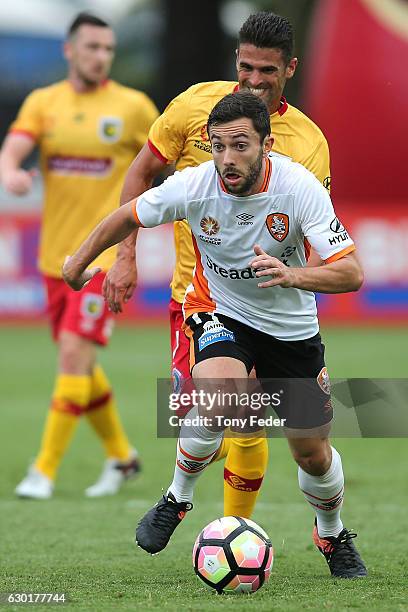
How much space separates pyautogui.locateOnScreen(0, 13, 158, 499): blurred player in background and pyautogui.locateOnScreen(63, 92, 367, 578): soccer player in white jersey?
2.55m

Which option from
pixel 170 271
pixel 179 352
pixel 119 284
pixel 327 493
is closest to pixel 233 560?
pixel 327 493

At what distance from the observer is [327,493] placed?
19.1 feet

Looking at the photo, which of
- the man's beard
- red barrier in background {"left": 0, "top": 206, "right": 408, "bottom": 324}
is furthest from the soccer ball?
red barrier in background {"left": 0, "top": 206, "right": 408, "bottom": 324}

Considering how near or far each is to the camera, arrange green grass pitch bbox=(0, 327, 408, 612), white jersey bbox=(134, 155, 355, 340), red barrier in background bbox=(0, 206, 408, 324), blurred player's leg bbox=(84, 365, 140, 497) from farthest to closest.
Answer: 1. red barrier in background bbox=(0, 206, 408, 324)
2. blurred player's leg bbox=(84, 365, 140, 497)
3. white jersey bbox=(134, 155, 355, 340)
4. green grass pitch bbox=(0, 327, 408, 612)

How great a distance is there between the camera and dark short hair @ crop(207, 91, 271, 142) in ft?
17.2

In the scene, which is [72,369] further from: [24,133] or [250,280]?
[250,280]

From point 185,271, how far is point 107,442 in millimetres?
2820

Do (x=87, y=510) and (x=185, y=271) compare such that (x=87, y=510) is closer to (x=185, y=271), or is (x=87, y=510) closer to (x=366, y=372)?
(x=185, y=271)

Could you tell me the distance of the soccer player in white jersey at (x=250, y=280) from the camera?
525cm

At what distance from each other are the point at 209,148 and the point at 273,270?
1170 millimetres

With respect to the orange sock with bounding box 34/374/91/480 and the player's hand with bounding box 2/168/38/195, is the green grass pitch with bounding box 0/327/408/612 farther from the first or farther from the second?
the player's hand with bounding box 2/168/38/195

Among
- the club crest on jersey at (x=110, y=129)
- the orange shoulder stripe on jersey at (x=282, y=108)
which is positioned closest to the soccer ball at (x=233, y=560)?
the orange shoulder stripe on jersey at (x=282, y=108)

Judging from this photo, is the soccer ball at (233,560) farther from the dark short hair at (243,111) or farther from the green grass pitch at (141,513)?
the dark short hair at (243,111)

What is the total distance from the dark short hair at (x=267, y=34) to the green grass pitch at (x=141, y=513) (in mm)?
2300
